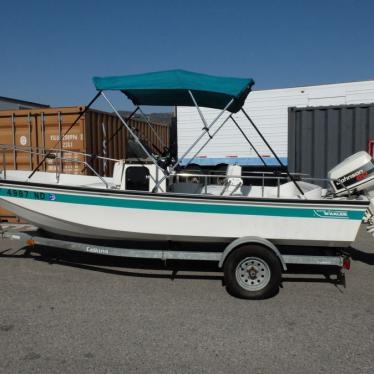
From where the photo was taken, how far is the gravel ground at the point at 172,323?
3158mm

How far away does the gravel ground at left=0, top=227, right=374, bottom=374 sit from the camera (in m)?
3.16

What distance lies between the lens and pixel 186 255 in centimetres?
468

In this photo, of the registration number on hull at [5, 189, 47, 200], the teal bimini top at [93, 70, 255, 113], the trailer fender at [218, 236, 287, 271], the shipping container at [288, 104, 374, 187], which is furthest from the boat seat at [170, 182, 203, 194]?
the shipping container at [288, 104, 374, 187]

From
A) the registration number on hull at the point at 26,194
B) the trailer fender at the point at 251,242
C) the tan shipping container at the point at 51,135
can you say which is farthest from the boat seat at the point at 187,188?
the tan shipping container at the point at 51,135

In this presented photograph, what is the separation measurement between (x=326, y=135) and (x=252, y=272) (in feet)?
19.8

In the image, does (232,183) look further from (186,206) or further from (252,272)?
(252,272)

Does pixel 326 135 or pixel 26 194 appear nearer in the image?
pixel 26 194

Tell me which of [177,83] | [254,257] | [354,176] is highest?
[177,83]

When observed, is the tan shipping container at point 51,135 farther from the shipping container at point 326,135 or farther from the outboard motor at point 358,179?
the outboard motor at point 358,179

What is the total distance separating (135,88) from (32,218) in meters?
2.14

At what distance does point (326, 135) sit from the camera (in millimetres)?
9484

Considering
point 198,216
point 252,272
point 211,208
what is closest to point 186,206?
point 198,216

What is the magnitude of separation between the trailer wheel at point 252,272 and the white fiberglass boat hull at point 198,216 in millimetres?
223

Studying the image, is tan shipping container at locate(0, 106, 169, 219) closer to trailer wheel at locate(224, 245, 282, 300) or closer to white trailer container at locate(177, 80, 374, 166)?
white trailer container at locate(177, 80, 374, 166)
